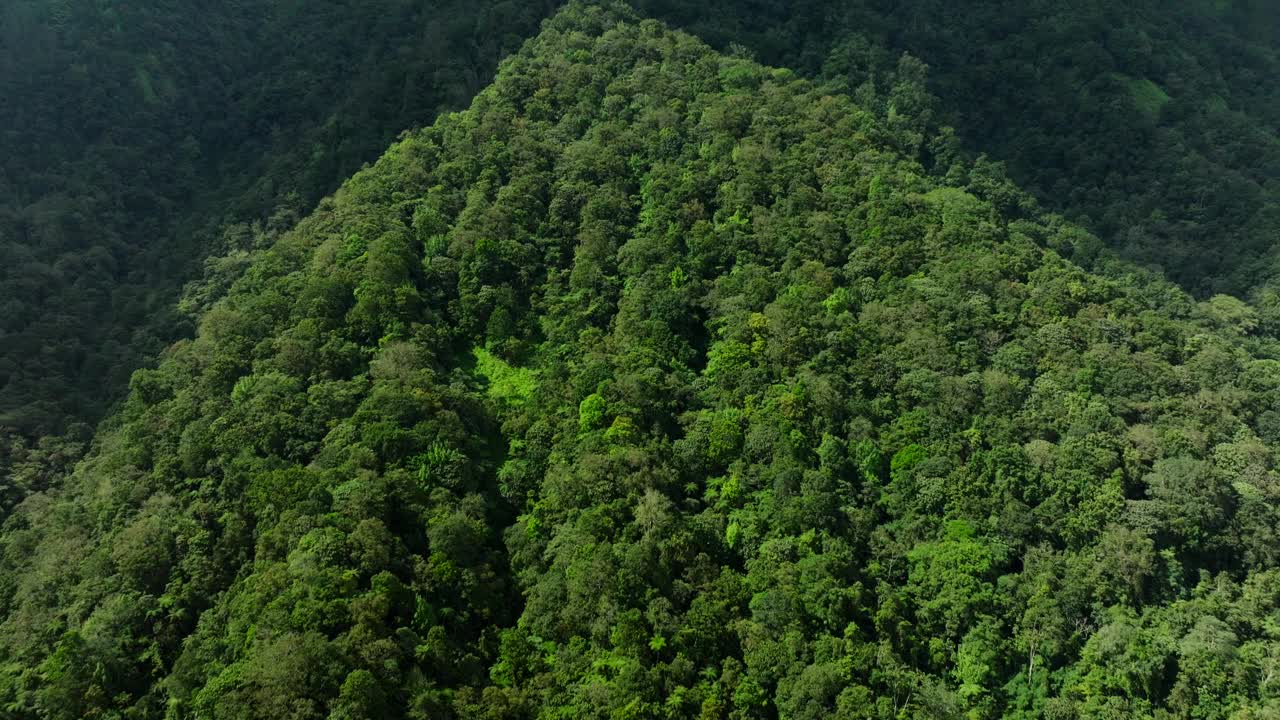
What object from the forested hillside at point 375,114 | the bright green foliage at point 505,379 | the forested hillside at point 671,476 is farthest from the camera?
the forested hillside at point 375,114

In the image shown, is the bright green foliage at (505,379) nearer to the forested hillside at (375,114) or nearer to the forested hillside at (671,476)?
the forested hillside at (671,476)

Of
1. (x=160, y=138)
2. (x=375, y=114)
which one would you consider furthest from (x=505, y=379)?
(x=160, y=138)

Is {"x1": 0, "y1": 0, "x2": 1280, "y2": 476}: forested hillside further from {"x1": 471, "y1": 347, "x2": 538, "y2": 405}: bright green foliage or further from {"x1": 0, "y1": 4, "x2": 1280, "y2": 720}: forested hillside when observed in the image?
{"x1": 471, "y1": 347, "x2": 538, "y2": 405}: bright green foliage

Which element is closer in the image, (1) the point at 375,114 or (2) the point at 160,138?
(1) the point at 375,114

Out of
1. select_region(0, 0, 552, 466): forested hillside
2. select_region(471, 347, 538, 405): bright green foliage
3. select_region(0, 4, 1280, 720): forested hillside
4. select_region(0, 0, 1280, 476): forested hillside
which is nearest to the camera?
select_region(0, 4, 1280, 720): forested hillside

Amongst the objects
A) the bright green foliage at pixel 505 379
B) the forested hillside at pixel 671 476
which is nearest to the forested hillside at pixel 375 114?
the forested hillside at pixel 671 476

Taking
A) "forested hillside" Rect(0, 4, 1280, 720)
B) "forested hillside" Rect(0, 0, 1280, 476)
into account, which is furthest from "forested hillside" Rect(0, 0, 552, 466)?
"forested hillside" Rect(0, 4, 1280, 720)

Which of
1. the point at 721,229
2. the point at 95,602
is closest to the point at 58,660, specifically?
the point at 95,602

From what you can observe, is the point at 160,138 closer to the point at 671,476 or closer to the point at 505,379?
the point at 505,379

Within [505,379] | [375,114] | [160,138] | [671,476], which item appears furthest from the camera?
[160,138]
